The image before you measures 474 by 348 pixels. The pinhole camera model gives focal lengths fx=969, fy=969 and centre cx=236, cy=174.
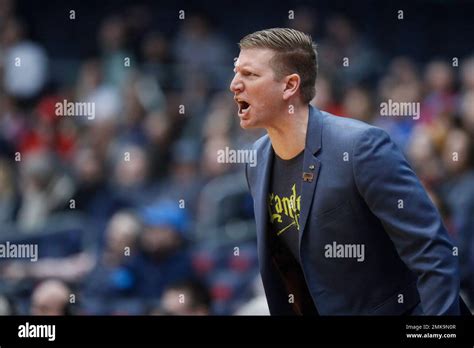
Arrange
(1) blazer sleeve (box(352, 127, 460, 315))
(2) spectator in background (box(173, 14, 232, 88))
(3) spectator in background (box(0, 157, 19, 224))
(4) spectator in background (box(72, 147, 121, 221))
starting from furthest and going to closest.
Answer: (2) spectator in background (box(173, 14, 232, 88)) → (3) spectator in background (box(0, 157, 19, 224)) → (4) spectator in background (box(72, 147, 121, 221)) → (1) blazer sleeve (box(352, 127, 460, 315))

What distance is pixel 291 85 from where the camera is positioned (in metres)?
3.32

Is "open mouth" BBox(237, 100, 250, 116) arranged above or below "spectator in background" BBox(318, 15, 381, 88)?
below

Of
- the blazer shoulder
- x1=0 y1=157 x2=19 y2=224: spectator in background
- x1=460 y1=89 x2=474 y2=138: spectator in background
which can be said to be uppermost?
the blazer shoulder

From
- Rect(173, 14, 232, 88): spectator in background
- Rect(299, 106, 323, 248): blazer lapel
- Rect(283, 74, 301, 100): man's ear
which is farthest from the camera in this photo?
Rect(173, 14, 232, 88): spectator in background

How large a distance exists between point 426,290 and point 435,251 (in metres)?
0.12

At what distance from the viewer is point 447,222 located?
4.63 meters

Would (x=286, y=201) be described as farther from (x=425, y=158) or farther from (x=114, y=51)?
(x=114, y=51)

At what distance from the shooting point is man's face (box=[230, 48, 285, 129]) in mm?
3307

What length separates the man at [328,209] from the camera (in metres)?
2.92

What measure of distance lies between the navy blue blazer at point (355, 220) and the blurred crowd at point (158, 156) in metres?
1.33

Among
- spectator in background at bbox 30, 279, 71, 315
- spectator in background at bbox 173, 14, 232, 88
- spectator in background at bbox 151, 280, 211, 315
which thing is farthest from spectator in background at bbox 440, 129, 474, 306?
spectator in background at bbox 30, 279, 71, 315

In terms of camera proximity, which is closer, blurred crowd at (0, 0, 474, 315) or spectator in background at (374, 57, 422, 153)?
blurred crowd at (0, 0, 474, 315)

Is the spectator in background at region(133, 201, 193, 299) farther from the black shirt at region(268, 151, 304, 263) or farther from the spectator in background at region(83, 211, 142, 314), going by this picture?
the black shirt at region(268, 151, 304, 263)

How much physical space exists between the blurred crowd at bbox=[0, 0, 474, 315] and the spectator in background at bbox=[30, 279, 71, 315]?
0.7 inches
